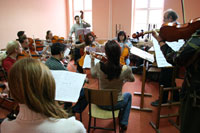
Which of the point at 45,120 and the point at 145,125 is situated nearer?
the point at 45,120

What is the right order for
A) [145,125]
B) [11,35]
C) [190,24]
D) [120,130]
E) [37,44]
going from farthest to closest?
[11,35] < [37,44] < [145,125] < [120,130] < [190,24]

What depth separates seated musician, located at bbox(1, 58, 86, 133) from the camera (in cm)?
69

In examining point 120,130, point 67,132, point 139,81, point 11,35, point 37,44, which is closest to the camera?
point 67,132

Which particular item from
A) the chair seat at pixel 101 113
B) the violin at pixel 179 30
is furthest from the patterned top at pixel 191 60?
the chair seat at pixel 101 113

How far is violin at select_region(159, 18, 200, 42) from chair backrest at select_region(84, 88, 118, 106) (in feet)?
2.41

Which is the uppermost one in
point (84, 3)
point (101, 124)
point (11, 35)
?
point (84, 3)

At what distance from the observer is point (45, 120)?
71cm

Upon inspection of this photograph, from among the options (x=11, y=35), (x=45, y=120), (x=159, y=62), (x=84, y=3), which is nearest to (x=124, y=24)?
(x=84, y=3)

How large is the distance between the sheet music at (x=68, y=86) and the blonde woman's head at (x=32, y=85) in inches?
27.3

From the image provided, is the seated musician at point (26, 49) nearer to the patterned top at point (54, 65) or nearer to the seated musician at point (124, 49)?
the patterned top at point (54, 65)

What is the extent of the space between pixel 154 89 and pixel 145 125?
1.43m

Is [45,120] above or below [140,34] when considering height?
below

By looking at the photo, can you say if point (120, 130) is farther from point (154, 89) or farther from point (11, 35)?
point (11, 35)

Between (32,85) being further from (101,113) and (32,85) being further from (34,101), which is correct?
(101,113)
